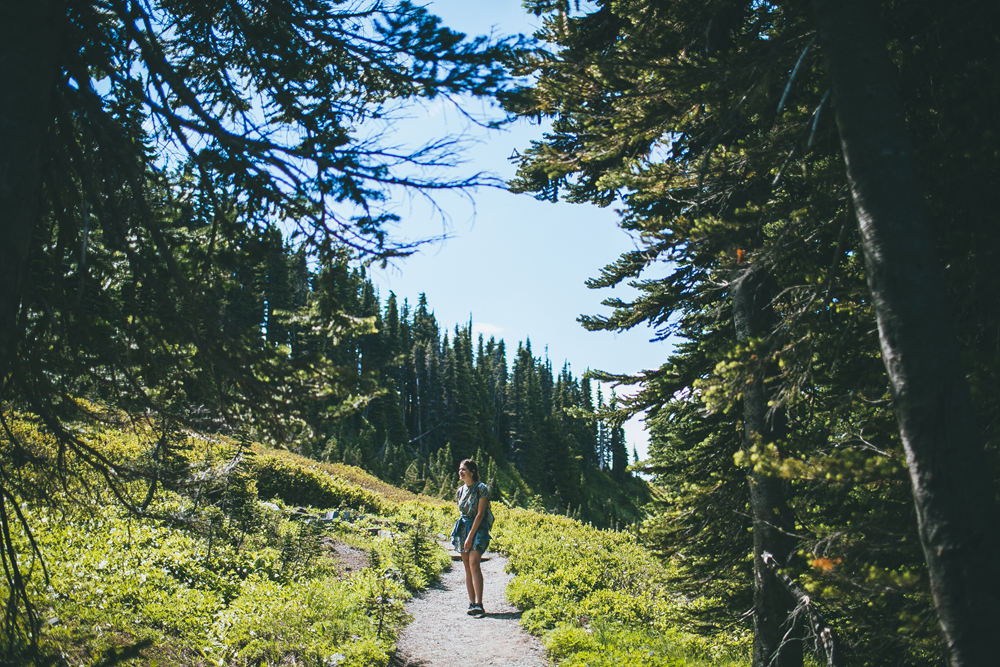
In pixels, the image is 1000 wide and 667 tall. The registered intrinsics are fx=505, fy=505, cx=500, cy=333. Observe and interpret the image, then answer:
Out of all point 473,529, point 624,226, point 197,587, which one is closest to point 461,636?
point 473,529

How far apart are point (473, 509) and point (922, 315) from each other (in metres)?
5.64

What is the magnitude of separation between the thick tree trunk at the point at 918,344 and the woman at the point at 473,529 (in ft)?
16.4

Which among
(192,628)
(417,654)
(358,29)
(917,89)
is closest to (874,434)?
(917,89)

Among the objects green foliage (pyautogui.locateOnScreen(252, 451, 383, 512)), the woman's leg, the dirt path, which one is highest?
green foliage (pyautogui.locateOnScreen(252, 451, 383, 512))

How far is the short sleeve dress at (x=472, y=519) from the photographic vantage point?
6.73 m

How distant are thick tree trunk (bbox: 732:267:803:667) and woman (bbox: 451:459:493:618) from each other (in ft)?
10.5

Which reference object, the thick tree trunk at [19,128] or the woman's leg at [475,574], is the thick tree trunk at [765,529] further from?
the thick tree trunk at [19,128]

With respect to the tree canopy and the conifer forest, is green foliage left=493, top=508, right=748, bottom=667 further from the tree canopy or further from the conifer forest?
the tree canopy

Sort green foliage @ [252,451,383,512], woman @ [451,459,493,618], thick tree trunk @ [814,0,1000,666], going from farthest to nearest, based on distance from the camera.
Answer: green foliage @ [252,451,383,512]
woman @ [451,459,493,618]
thick tree trunk @ [814,0,1000,666]

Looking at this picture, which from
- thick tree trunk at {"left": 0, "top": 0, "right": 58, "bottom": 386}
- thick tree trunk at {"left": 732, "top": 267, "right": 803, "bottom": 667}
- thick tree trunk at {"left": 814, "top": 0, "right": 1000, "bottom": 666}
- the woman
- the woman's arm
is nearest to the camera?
thick tree trunk at {"left": 814, "top": 0, "right": 1000, "bottom": 666}

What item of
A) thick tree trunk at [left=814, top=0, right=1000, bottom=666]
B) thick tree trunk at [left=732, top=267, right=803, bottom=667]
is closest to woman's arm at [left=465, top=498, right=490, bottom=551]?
thick tree trunk at [left=732, top=267, right=803, bottom=667]

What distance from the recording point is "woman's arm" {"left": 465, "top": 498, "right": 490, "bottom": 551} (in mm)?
6582

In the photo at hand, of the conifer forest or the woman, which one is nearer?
the conifer forest

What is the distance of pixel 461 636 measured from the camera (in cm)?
627
